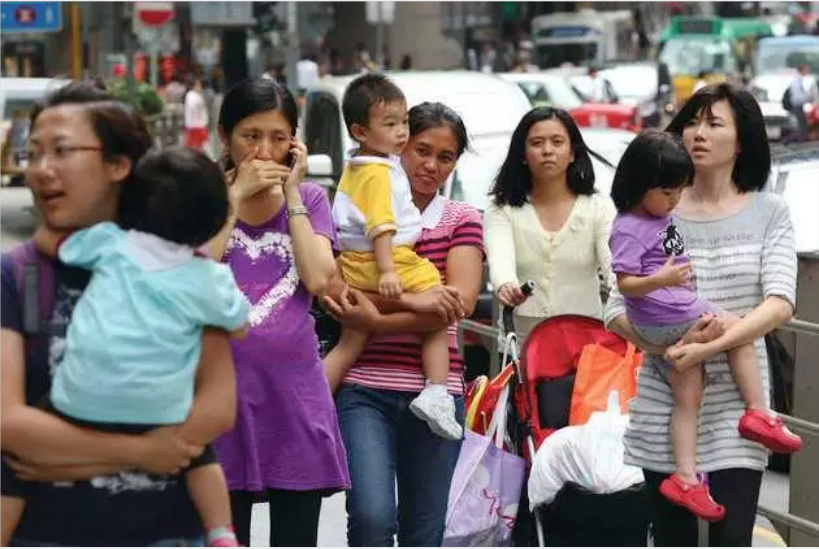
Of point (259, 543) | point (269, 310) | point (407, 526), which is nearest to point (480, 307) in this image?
point (259, 543)

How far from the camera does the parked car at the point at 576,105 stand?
27062 mm

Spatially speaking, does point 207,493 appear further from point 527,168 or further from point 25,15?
point 25,15

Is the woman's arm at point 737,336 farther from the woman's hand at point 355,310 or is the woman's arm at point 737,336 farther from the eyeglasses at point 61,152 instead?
the eyeglasses at point 61,152

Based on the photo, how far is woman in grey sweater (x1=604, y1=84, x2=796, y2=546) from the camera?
17.8ft

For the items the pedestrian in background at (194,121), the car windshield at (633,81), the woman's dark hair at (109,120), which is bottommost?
the pedestrian in background at (194,121)

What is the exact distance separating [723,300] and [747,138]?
486 millimetres

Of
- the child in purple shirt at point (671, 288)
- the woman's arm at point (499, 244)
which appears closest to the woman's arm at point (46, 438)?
the child in purple shirt at point (671, 288)

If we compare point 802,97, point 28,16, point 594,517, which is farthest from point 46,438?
point 802,97

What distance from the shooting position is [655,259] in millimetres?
5402

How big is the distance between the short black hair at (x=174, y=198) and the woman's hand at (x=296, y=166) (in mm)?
1100

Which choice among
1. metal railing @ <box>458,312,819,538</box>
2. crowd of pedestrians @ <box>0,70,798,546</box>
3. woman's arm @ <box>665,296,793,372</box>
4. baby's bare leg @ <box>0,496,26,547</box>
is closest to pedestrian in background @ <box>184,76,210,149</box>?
metal railing @ <box>458,312,819,538</box>

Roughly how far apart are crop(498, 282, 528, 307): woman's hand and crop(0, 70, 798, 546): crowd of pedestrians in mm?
10

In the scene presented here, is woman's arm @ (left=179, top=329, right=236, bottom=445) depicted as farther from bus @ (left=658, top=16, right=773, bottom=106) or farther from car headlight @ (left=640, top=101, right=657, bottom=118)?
bus @ (left=658, top=16, right=773, bottom=106)

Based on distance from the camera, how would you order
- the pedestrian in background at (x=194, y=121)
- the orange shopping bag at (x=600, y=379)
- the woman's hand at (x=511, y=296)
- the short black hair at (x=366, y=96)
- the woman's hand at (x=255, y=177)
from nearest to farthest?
1. the woman's hand at (x=255, y=177)
2. the short black hair at (x=366, y=96)
3. the orange shopping bag at (x=600, y=379)
4. the woman's hand at (x=511, y=296)
5. the pedestrian in background at (x=194, y=121)
